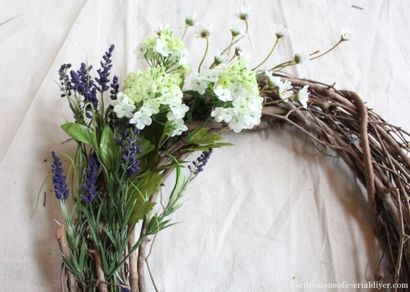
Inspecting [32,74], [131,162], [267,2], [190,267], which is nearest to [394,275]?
[190,267]

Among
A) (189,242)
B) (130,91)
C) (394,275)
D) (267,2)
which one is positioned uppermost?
(267,2)

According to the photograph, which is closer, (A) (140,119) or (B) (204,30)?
(A) (140,119)

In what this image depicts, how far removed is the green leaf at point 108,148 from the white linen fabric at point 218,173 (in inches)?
4.3

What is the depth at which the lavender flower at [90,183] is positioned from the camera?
71 centimetres

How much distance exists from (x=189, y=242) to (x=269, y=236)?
0.49ft

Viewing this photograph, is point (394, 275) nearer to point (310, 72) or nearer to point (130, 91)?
point (310, 72)

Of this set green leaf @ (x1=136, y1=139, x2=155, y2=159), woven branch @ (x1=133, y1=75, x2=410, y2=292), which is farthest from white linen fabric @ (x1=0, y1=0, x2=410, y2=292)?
green leaf @ (x1=136, y1=139, x2=155, y2=159)

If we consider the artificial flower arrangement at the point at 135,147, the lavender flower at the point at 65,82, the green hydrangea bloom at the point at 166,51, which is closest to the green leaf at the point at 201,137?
the artificial flower arrangement at the point at 135,147

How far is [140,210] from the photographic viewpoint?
29.4 inches

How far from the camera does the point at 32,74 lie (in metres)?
0.89

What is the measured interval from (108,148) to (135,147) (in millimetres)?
64

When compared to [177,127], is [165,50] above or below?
above

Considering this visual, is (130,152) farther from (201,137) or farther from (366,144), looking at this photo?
(366,144)

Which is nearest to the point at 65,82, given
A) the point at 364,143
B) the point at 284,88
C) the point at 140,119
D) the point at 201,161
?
the point at 140,119
